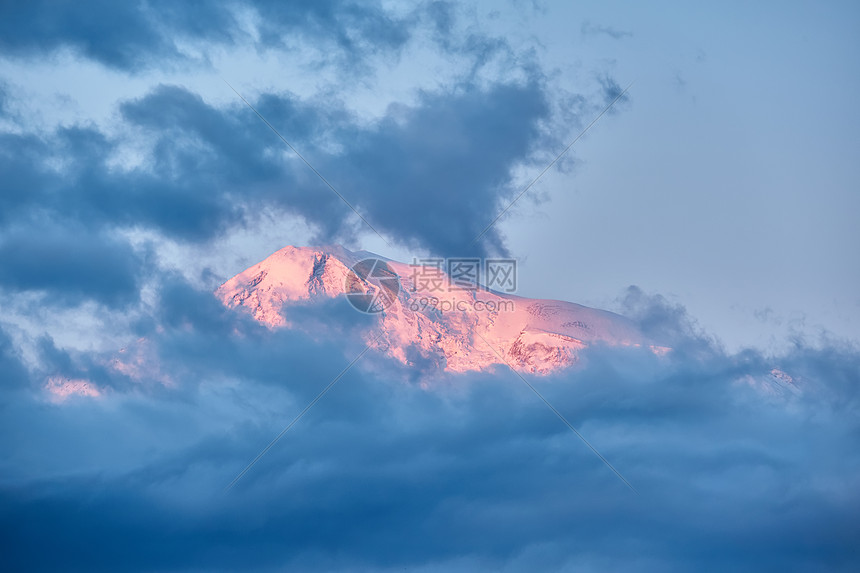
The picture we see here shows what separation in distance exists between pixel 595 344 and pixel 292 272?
6571 cm

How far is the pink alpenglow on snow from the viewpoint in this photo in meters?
172

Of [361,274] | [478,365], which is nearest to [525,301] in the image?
Answer: [478,365]

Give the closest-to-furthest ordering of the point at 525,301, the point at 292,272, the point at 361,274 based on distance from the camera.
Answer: the point at 525,301, the point at 361,274, the point at 292,272

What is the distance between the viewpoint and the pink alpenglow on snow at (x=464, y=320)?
566 ft

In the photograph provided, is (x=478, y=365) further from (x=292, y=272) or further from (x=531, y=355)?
(x=292, y=272)

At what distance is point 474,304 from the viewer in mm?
173375

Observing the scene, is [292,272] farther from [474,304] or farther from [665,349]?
[665,349]

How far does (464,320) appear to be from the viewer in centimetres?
18100

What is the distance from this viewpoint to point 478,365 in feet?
610

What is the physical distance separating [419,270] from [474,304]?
21459 mm

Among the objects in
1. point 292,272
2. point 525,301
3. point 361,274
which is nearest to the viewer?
point 525,301

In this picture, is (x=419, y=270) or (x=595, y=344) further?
(x=419, y=270)

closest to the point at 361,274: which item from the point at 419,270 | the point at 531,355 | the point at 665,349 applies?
the point at 419,270

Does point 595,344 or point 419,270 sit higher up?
point 419,270
